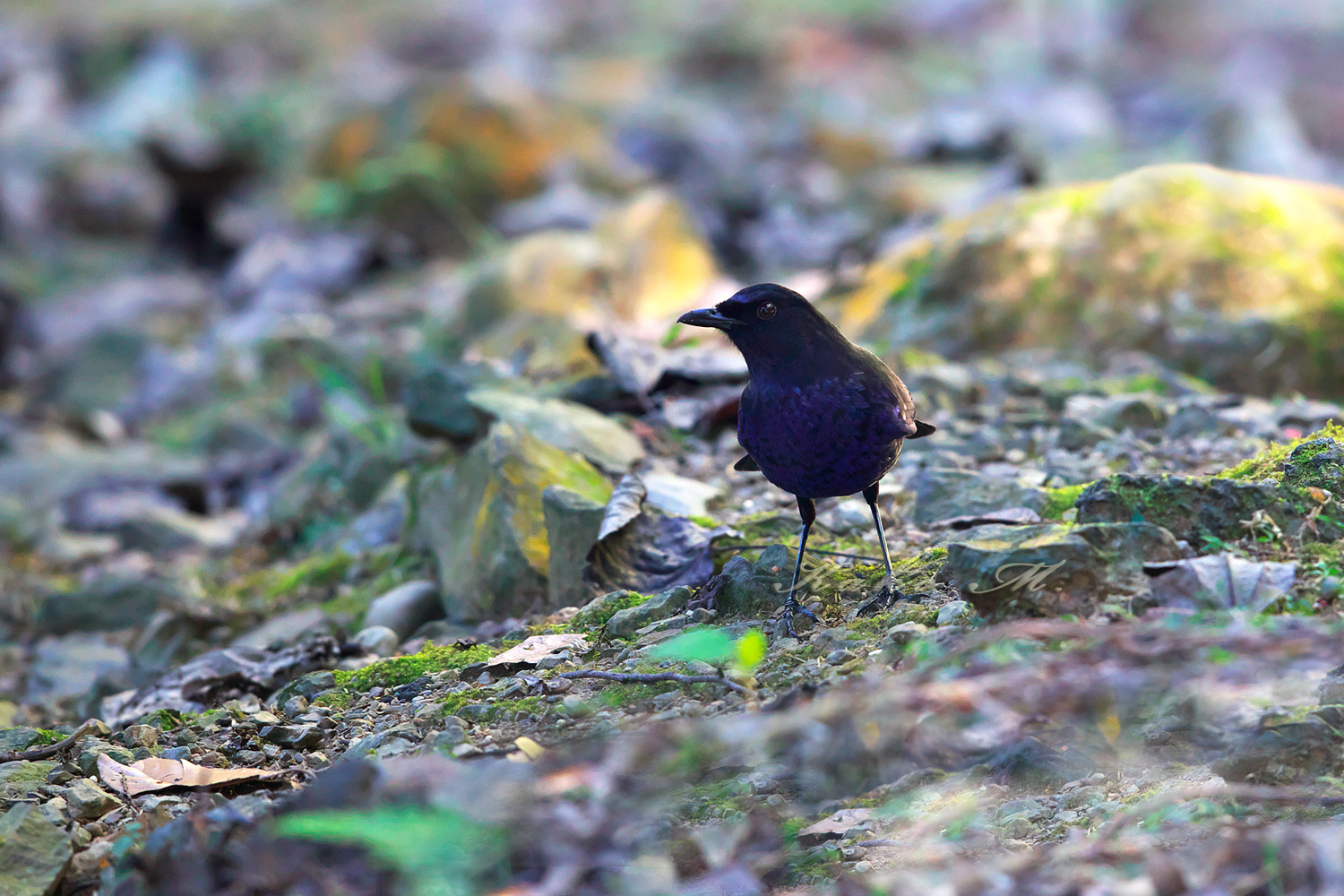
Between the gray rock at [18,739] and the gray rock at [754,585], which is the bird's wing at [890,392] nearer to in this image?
the gray rock at [754,585]

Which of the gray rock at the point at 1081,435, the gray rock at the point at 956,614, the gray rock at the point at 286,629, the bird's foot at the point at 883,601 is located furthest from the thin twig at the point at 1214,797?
the gray rock at the point at 286,629

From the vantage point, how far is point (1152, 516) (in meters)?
3.09

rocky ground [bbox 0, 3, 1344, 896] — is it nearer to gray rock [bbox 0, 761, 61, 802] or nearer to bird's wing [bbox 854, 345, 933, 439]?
gray rock [bbox 0, 761, 61, 802]

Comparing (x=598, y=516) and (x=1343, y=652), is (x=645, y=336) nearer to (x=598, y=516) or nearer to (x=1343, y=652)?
(x=598, y=516)

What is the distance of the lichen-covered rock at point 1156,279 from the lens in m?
6.21

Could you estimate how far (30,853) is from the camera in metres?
2.57

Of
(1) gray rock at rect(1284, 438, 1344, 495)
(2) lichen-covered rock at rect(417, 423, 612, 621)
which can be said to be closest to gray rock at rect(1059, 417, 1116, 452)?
(1) gray rock at rect(1284, 438, 1344, 495)

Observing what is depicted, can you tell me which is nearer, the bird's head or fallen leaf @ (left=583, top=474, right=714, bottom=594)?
the bird's head

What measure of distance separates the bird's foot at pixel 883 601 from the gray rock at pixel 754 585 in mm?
265

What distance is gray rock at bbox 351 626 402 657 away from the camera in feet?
14.1

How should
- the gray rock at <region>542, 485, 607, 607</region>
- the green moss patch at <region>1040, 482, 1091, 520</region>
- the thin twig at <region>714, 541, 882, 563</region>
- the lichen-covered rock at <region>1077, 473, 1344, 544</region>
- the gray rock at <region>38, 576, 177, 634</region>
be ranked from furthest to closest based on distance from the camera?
the gray rock at <region>38, 576, 177, 634</region> → the gray rock at <region>542, 485, 607, 607</region> → the green moss patch at <region>1040, 482, 1091, 520</region> → the thin twig at <region>714, 541, 882, 563</region> → the lichen-covered rock at <region>1077, 473, 1344, 544</region>

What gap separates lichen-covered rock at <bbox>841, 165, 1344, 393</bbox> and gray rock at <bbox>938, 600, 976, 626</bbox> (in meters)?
3.87

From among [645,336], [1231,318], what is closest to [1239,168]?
[1231,318]

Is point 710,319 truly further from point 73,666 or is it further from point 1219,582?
point 73,666
